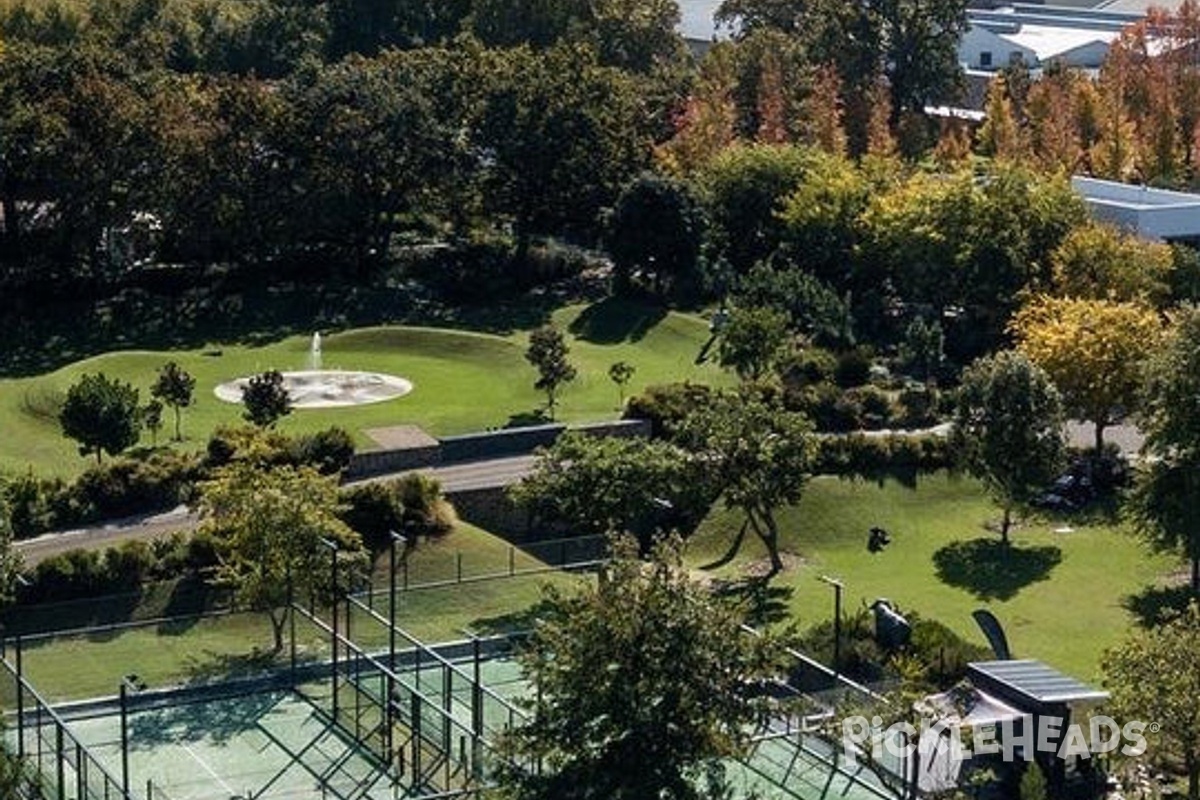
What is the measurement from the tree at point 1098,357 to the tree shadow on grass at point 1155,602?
25.9 ft

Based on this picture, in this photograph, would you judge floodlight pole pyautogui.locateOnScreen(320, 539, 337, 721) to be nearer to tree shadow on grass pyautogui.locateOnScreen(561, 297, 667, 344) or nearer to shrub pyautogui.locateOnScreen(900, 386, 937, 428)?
shrub pyautogui.locateOnScreen(900, 386, 937, 428)

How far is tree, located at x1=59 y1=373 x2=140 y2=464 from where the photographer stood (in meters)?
52.4

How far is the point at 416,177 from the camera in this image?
74750 millimetres

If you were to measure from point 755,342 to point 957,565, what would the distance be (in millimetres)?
11760

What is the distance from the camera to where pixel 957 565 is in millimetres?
50594

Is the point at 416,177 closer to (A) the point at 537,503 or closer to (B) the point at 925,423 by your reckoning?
(B) the point at 925,423

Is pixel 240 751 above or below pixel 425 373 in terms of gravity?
below

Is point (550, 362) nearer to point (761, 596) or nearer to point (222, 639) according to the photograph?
point (761, 596)

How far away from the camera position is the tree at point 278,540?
139 ft

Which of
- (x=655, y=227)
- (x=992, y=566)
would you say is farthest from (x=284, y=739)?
(x=655, y=227)

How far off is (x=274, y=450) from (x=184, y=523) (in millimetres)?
2484

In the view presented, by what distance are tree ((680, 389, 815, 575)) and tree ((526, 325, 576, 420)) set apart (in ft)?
35.0

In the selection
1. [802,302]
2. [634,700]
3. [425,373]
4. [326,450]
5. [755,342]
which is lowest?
[425,373]

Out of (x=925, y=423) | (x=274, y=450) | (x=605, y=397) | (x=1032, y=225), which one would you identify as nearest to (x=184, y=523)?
(x=274, y=450)
